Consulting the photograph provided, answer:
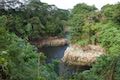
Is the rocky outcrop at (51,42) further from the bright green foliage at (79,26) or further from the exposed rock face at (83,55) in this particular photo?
the exposed rock face at (83,55)

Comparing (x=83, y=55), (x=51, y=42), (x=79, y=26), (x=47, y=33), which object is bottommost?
(x=51, y=42)

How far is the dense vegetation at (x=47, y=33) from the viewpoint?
1511 centimetres

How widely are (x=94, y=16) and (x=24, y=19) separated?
11.2m

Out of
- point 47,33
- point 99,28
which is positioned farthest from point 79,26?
point 47,33

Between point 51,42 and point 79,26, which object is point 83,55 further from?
point 51,42

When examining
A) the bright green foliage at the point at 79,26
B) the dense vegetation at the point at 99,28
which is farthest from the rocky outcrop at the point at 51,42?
the bright green foliage at the point at 79,26

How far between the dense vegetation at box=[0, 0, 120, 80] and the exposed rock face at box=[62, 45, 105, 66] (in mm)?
633

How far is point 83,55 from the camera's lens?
36.9 metres

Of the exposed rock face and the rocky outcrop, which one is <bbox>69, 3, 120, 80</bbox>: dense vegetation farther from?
the rocky outcrop

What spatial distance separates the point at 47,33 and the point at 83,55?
13455 mm

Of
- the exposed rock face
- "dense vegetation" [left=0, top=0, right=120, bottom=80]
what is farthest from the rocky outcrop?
the exposed rock face

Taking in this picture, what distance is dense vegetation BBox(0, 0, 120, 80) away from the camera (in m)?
15.1

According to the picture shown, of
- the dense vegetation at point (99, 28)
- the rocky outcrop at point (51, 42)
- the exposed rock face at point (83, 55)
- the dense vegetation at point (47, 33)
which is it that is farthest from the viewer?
the rocky outcrop at point (51, 42)

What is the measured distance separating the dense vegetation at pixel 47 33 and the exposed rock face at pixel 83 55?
0.63 m
